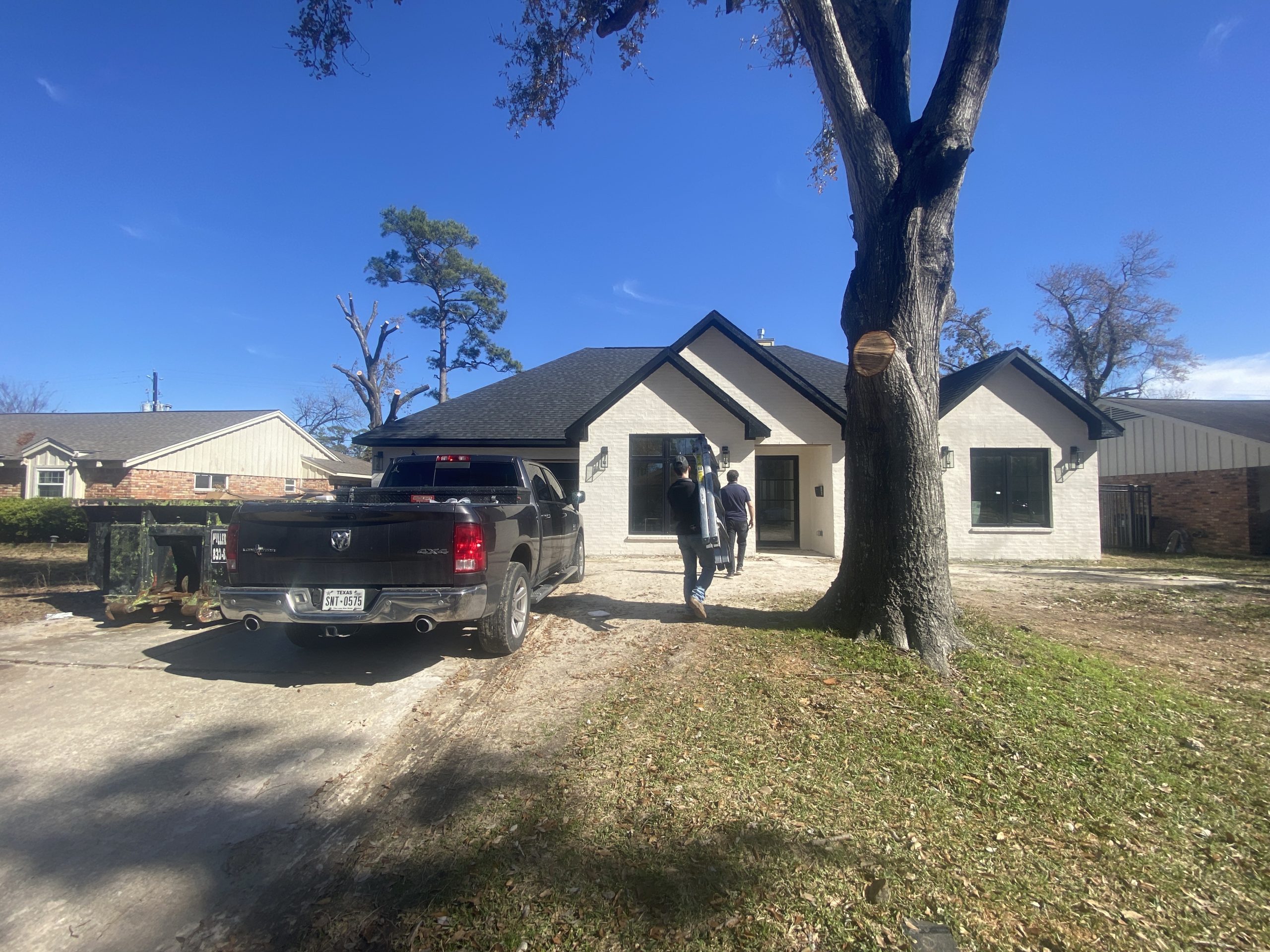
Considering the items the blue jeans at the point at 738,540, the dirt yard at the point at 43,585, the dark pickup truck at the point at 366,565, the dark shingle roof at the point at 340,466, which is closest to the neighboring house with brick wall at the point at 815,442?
the blue jeans at the point at 738,540

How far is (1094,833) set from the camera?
281cm

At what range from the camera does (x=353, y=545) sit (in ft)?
15.1

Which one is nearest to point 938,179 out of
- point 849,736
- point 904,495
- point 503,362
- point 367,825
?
point 904,495

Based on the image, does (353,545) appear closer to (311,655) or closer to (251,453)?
(311,655)

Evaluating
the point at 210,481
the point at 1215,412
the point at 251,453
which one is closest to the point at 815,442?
the point at 1215,412

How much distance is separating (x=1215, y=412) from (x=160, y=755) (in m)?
25.4

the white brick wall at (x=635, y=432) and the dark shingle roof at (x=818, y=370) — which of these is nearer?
the white brick wall at (x=635, y=432)

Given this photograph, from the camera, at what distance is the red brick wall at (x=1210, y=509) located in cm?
1472

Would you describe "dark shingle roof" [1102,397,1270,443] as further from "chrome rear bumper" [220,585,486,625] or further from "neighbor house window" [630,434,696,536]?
"chrome rear bumper" [220,585,486,625]

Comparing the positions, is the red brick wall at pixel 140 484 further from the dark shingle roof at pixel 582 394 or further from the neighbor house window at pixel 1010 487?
the neighbor house window at pixel 1010 487

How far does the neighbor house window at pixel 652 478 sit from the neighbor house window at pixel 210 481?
2237 centimetres

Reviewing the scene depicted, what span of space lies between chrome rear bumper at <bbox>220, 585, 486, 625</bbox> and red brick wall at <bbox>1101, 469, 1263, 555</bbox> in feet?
61.2

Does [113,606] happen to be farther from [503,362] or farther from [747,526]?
[503,362]

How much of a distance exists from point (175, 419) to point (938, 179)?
32.2 m
